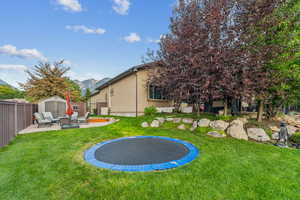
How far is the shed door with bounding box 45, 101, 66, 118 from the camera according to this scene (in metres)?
11.3

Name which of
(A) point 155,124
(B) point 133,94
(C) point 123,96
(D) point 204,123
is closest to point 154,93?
(B) point 133,94

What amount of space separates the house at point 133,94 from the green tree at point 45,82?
36.6 feet

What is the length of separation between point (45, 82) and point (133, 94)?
1600 cm

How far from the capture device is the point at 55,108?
11.7 m

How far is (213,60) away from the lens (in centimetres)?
559

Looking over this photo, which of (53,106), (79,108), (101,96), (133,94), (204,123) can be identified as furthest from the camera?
(101,96)

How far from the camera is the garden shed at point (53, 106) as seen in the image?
1084 centimetres

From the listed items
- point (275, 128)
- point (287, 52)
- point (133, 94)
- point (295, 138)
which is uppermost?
point (287, 52)

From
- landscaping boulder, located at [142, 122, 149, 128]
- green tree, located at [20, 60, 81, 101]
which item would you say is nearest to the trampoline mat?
landscaping boulder, located at [142, 122, 149, 128]

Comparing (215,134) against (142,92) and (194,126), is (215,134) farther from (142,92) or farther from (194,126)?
(142,92)

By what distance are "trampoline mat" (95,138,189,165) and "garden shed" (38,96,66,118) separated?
31.6 ft

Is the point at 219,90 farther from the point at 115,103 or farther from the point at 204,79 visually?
the point at 115,103

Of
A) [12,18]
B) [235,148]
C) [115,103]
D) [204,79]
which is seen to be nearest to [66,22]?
[12,18]

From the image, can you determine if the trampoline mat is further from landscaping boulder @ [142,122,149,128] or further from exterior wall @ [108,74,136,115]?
exterior wall @ [108,74,136,115]
